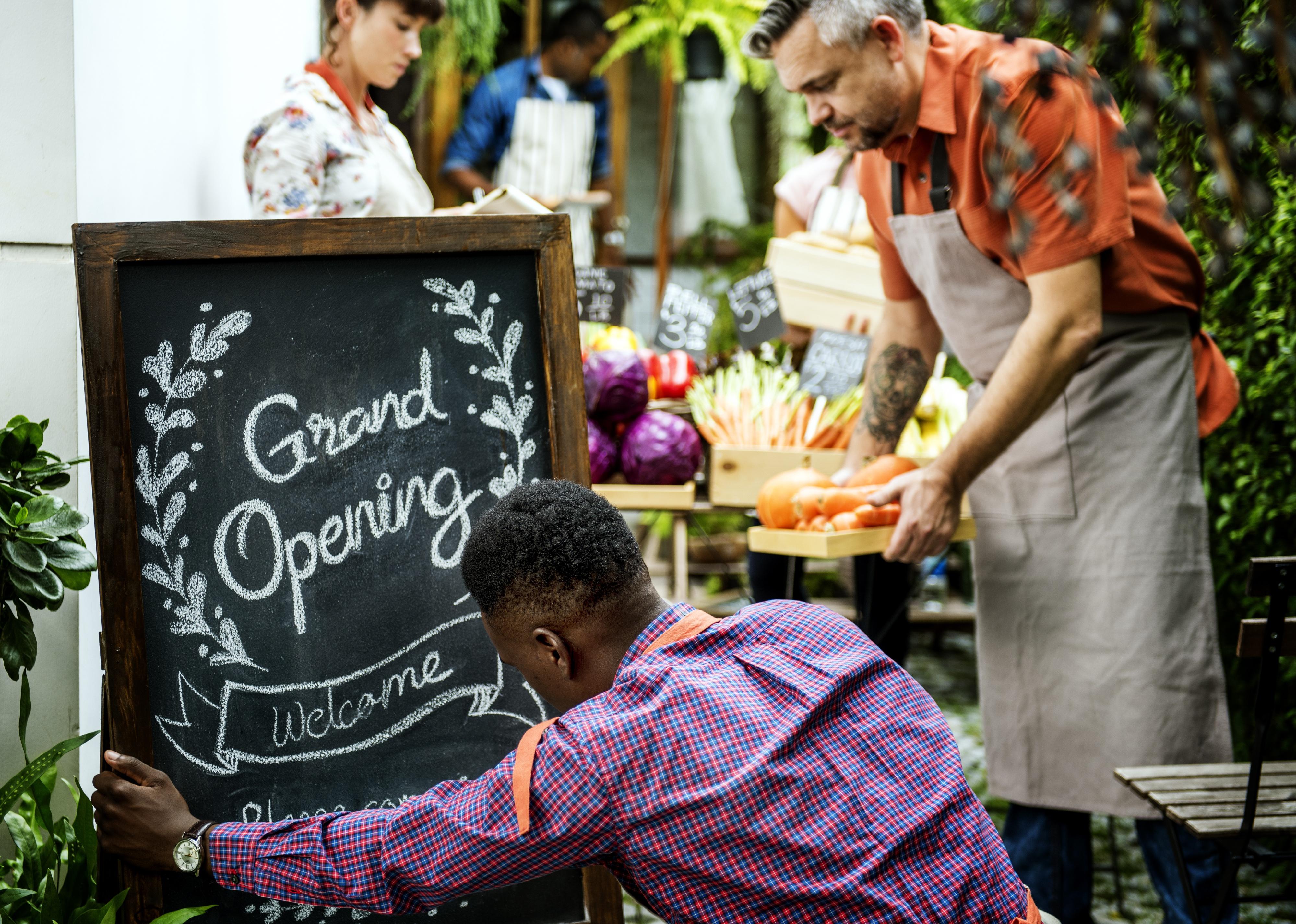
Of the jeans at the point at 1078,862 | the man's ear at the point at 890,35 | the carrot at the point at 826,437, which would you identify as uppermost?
the man's ear at the point at 890,35

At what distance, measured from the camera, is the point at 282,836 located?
141 centimetres

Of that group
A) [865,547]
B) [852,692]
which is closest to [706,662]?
[852,692]

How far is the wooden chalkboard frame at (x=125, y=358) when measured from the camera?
1529mm

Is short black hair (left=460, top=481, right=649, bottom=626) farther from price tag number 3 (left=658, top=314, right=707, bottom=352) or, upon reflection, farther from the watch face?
price tag number 3 (left=658, top=314, right=707, bottom=352)

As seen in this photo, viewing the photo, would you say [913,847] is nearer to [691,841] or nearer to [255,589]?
[691,841]

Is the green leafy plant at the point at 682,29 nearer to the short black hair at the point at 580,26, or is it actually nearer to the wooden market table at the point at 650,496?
the short black hair at the point at 580,26

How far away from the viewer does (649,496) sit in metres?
2.84

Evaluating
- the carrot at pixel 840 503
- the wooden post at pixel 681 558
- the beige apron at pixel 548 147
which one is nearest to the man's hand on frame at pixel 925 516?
the carrot at pixel 840 503

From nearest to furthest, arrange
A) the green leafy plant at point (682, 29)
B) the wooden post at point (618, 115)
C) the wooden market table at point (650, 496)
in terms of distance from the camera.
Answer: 1. the wooden market table at point (650, 496)
2. the green leafy plant at point (682, 29)
3. the wooden post at point (618, 115)

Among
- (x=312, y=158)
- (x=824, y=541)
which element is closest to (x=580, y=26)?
(x=312, y=158)

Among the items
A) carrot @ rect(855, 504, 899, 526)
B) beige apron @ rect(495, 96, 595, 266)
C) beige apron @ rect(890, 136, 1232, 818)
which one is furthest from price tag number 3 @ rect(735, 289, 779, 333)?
beige apron @ rect(495, 96, 595, 266)

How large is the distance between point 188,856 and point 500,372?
0.76 metres

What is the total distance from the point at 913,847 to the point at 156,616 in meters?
1.02

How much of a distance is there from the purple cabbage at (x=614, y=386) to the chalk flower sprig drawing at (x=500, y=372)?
112cm
